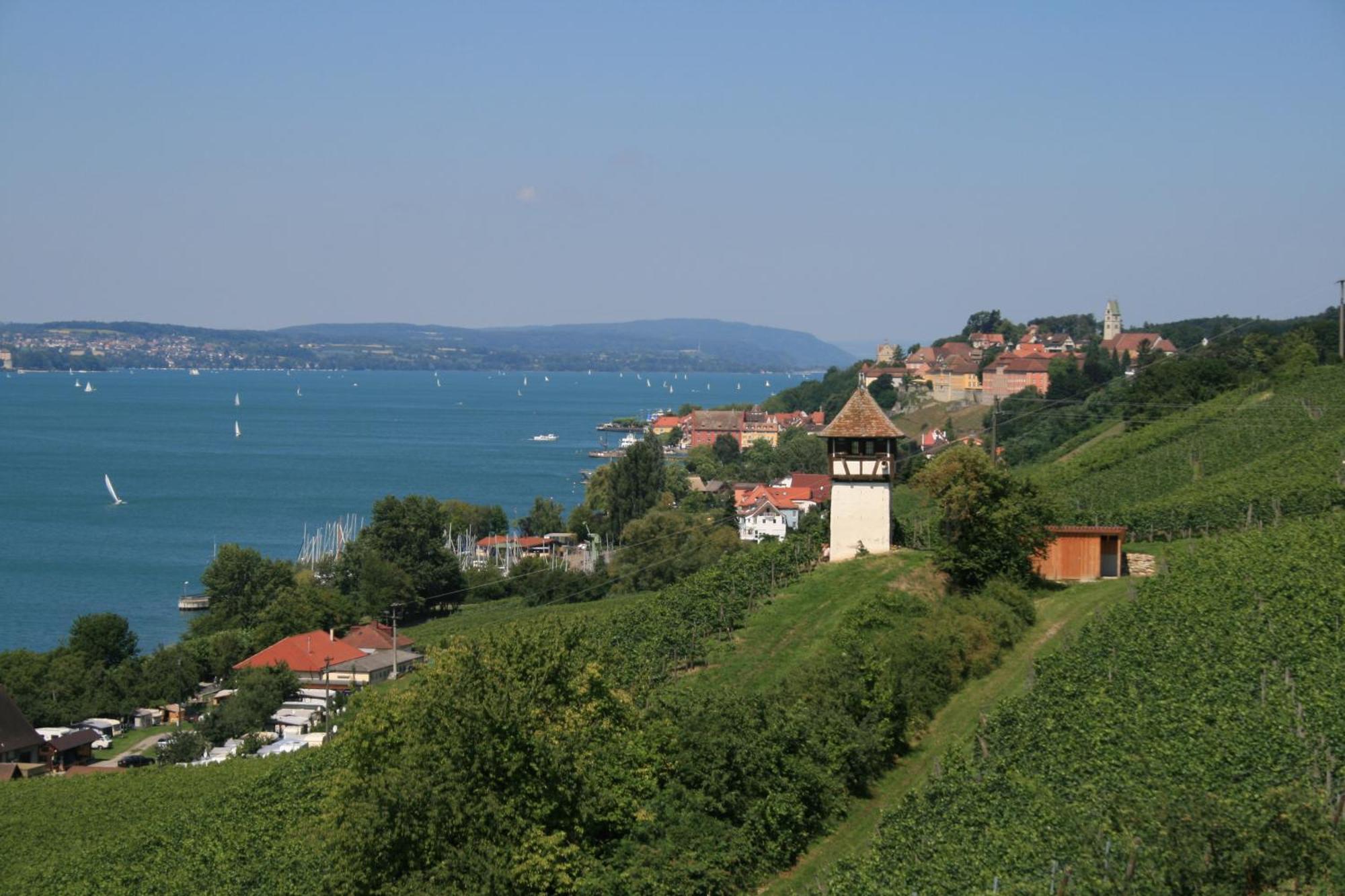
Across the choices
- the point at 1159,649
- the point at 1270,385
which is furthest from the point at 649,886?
the point at 1270,385

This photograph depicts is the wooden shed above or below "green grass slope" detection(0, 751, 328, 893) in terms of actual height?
above

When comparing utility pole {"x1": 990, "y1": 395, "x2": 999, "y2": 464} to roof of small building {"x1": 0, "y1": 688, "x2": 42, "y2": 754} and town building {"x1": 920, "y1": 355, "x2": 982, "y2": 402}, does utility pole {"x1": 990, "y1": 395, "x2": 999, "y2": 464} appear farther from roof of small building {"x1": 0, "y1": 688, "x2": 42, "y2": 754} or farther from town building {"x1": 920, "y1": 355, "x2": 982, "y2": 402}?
town building {"x1": 920, "y1": 355, "x2": 982, "y2": 402}

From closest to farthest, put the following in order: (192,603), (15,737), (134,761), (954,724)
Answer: (954,724) < (15,737) < (134,761) < (192,603)

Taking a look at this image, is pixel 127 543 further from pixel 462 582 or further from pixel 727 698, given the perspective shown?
pixel 727 698

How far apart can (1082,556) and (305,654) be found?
1313 inches

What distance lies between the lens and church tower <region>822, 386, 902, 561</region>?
111 ft

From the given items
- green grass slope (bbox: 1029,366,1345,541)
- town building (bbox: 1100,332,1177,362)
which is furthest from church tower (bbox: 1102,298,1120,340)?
green grass slope (bbox: 1029,366,1345,541)

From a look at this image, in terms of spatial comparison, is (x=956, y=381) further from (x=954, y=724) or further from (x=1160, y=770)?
(x=1160, y=770)

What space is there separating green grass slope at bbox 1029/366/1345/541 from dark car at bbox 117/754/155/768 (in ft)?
99.2

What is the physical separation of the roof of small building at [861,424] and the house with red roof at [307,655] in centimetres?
2662

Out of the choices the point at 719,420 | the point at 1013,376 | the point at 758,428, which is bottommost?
the point at 758,428

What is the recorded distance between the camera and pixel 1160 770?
56.1ft

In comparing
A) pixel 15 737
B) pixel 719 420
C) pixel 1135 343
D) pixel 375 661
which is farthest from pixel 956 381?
pixel 15 737

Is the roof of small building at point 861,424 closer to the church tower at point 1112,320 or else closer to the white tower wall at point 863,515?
the white tower wall at point 863,515
